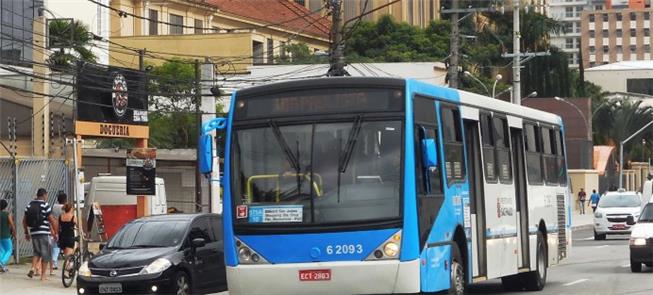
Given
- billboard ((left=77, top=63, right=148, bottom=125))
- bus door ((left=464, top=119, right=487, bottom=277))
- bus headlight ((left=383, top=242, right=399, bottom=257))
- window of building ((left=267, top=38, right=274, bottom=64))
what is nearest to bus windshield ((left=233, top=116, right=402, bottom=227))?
bus headlight ((left=383, top=242, right=399, bottom=257))

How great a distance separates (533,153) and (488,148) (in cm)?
331

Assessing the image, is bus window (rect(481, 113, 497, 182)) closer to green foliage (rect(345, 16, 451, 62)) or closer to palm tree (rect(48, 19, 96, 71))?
palm tree (rect(48, 19, 96, 71))

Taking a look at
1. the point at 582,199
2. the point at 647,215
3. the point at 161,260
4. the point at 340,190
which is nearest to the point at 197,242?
the point at 161,260

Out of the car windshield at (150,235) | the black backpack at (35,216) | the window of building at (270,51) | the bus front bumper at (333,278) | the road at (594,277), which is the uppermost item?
the window of building at (270,51)

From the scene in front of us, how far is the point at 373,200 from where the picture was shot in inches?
552

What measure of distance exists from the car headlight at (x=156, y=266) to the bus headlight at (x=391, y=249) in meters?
5.70

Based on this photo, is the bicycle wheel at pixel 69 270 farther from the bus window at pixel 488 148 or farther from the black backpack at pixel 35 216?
the bus window at pixel 488 148

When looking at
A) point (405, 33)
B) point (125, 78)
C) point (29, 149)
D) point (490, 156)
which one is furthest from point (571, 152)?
point (490, 156)

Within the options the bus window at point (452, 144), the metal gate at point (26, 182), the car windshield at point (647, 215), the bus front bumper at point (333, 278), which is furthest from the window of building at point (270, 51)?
the bus front bumper at point (333, 278)

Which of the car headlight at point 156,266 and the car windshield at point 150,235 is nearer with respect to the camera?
the car headlight at point 156,266

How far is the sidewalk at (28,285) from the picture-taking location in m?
21.9

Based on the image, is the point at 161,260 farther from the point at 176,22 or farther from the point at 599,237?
the point at 176,22

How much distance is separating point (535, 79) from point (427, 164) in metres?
86.1

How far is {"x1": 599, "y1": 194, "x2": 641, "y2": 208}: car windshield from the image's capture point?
42812mm
